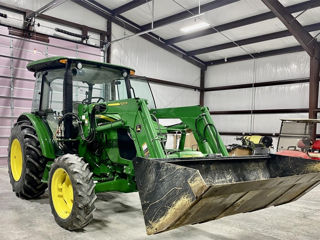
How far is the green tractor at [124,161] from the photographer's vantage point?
8.99 ft

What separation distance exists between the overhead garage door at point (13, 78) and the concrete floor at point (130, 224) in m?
4.76

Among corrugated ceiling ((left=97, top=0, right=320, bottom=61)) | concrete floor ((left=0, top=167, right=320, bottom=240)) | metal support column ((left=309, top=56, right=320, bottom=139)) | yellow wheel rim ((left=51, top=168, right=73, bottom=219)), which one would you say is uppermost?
corrugated ceiling ((left=97, top=0, right=320, bottom=61))

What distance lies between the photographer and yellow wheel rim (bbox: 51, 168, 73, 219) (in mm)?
3793

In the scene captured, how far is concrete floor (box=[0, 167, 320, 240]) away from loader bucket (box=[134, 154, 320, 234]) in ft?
1.76

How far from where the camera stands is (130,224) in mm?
3975

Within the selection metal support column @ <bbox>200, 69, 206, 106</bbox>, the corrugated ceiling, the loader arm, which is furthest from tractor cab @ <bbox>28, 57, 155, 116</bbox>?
metal support column @ <bbox>200, 69, 206, 106</bbox>

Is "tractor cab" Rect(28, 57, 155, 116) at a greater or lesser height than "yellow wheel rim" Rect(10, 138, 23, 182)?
greater

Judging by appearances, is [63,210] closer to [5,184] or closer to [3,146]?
[5,184]

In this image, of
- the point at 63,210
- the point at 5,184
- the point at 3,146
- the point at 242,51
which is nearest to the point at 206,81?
the point at 242,51

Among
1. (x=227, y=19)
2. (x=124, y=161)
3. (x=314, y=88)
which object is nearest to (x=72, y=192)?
(x=124, y=161)

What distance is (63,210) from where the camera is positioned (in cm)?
382

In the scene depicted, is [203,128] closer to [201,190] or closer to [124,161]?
[124,161]

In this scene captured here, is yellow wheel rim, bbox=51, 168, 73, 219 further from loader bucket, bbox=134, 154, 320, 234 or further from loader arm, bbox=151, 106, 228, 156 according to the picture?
loader arm, bbox=151, 106, 228, 156

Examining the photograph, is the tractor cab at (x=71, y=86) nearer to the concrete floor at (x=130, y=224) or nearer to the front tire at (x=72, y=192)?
the front tire at (x=72, y=192)
